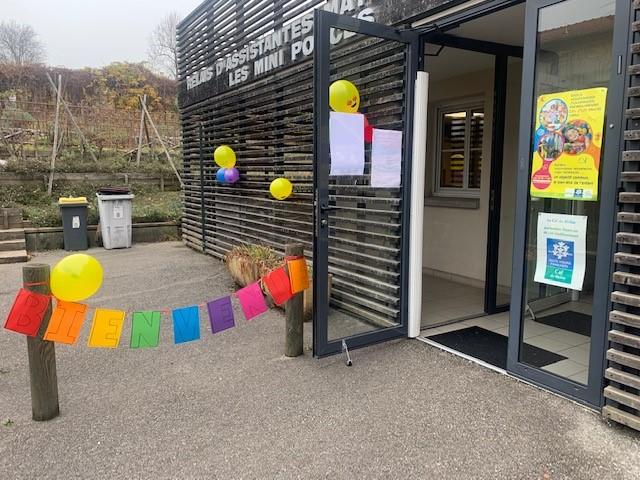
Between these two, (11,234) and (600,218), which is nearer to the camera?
(600,218)

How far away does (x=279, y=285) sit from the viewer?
3.50m

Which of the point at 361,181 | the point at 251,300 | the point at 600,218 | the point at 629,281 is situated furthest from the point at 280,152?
the point at 629,281

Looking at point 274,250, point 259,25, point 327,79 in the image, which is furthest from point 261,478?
point 259,25

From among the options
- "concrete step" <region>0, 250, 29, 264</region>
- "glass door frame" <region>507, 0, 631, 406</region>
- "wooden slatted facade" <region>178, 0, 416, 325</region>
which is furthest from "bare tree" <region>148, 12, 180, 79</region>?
"glass door frame" <region>507, 0, 631, 406</region>

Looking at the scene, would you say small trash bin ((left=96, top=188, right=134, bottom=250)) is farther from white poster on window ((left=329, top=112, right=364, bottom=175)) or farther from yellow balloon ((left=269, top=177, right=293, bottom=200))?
white poster on window ((left=329, top=112, right=364, bottom=175))

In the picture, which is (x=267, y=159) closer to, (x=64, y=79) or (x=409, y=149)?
(x=409, y=149)

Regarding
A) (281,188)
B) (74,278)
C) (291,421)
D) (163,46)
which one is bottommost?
(291,421)

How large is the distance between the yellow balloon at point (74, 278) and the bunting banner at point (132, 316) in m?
0.07

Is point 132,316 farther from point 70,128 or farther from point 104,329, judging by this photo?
point 70,128

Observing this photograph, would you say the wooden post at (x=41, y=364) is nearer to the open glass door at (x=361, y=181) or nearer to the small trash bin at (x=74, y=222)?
the open glass door at (x=361, y=181)

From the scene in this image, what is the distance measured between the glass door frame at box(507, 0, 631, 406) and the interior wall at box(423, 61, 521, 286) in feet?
7.42

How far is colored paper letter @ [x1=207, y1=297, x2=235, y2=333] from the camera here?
3158 millimetres

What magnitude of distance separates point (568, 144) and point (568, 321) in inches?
52.5

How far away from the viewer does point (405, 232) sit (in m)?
3.95
